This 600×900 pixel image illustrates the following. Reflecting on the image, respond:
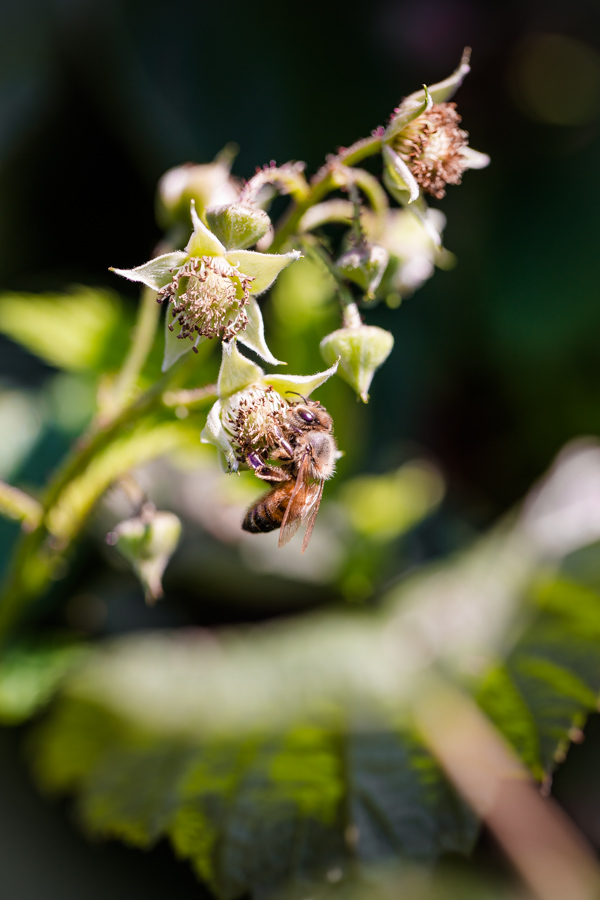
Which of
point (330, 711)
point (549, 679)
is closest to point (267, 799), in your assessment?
point (330, 711)

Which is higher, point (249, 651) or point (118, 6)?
point (118, 6)

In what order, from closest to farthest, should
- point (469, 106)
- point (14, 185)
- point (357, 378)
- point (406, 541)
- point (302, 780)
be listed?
point (357, 378) < point (302, 780) < point (406, 541) < point (14, 185) < point (469, 106)

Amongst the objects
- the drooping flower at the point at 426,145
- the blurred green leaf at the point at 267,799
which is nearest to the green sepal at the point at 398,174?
the drooping flower at the point at 426,145

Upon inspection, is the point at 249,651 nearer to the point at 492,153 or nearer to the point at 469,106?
the point at 492,153

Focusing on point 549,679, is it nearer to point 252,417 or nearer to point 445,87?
point 252,417

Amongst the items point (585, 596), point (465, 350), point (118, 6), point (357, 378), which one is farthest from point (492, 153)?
point (357, 378)

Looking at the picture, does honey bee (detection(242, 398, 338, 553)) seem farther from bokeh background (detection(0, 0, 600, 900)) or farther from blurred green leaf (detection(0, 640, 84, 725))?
bokeh background (detection(0, 0, 600, 900))

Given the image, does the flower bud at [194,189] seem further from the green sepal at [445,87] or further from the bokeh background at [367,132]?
the bokeh background at [367,132]
